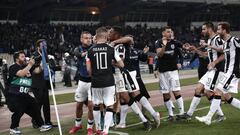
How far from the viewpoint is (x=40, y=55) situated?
35.8 feet

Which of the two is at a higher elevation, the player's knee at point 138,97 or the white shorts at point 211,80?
the white shorts at point 211,80

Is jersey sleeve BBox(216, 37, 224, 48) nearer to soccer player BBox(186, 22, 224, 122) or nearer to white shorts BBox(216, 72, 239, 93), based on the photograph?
soccer player BBox(186, 22, 224, 122)

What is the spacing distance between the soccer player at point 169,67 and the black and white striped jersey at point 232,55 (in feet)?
5.02

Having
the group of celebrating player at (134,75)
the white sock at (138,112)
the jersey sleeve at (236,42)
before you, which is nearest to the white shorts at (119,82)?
the group of celebrating player at (134,75)

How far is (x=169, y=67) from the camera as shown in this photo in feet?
35.7

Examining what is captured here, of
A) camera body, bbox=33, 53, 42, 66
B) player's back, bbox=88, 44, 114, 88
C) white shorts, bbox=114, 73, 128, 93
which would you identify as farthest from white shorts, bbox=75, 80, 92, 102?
camera body, bbox=33, 53, 42, 66

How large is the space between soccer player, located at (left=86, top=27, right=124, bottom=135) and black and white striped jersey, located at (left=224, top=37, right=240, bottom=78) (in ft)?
8.42

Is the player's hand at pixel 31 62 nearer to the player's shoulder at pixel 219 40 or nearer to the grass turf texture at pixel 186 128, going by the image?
the grass turf texture at pixel 186 128

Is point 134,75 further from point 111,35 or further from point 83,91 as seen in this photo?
point 83,91

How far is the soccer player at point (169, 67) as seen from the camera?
35.3 ft

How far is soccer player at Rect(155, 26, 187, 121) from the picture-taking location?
10750 mm

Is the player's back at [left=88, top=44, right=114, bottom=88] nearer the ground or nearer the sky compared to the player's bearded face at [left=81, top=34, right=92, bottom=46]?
nearer the ground

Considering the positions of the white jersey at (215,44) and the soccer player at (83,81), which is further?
the white jersey at (215,44)

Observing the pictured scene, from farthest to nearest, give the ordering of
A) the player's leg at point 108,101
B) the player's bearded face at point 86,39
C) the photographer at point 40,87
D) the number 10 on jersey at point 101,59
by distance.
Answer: the photographer at point 40,87 < the player's bearded face at point 86,39 < the player's leg at point 108,101 < the number 10 on jersey at point 101,59
